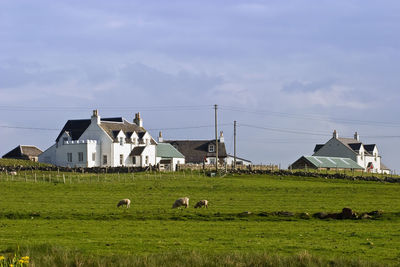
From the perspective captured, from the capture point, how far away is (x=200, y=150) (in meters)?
143

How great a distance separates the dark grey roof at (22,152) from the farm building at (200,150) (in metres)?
32.0

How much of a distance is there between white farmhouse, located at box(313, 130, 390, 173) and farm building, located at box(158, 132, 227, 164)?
96.3ft

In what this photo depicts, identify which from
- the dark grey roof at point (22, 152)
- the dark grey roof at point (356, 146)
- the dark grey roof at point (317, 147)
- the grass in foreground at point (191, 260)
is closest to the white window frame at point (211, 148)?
the dark grey roof at point (317, 147)

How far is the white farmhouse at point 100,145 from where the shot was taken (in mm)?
114312

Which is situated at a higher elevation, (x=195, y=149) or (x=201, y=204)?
(x=195, y=149)

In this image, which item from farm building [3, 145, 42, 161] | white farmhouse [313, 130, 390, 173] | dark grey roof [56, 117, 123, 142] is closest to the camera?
dark grey roof [56, 117, 123, 142]

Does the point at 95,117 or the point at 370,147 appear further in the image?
the point at 370,147

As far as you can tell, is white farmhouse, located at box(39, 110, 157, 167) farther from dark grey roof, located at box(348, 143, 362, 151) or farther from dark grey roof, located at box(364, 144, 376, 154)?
dark grey roof, located at box(364, 144, 376, 154)

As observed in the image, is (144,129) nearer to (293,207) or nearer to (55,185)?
(55,185)

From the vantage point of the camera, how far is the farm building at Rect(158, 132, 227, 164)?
462 feet

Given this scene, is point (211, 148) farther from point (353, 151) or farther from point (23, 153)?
point (23, 153)

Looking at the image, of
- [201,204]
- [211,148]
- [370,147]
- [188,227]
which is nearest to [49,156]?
[211,148]

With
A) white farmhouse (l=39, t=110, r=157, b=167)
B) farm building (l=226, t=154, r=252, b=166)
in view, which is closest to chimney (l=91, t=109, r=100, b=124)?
white farmhouse (l=39, t=110, r=157, b=167)

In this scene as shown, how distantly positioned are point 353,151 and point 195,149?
38.8 meters
